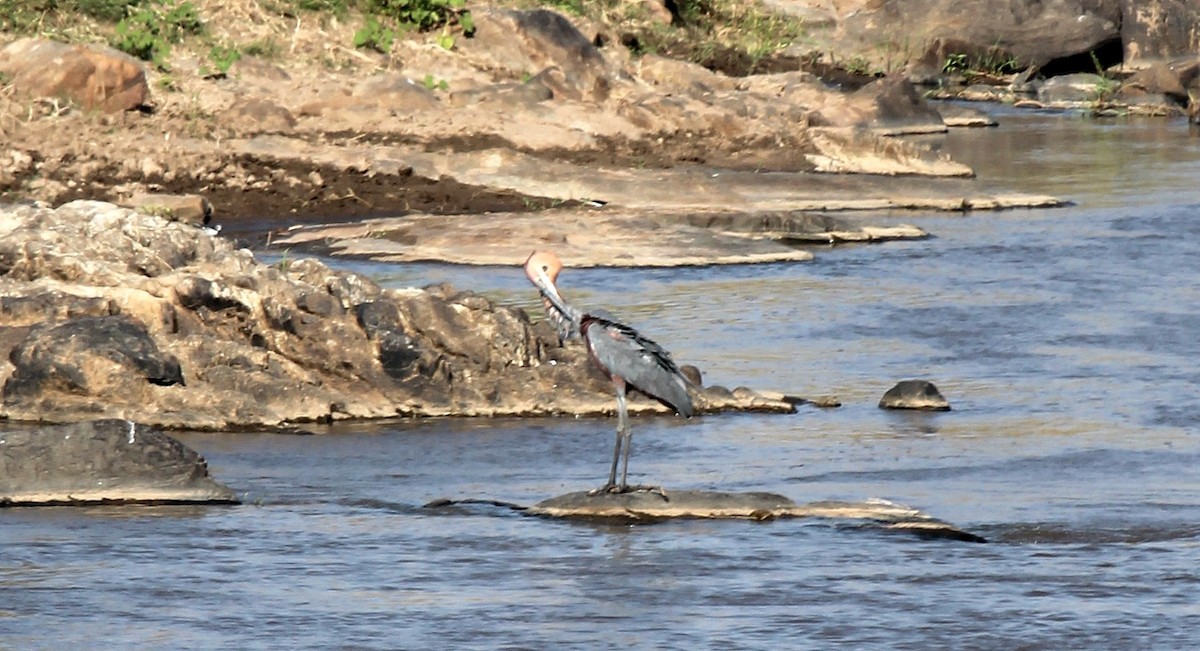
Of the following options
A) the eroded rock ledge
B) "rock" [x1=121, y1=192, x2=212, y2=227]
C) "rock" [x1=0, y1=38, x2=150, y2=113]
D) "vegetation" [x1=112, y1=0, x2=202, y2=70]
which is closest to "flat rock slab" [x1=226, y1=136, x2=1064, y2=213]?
"rock" [x1=0, y1=38, x2=150, y2=113]

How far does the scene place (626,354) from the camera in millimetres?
9422

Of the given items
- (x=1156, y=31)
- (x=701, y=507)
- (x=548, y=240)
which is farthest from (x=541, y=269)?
(x=1156, y=31)

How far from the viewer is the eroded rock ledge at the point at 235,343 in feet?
37.8

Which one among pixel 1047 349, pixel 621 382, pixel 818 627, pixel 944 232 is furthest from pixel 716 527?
pixel 944 232

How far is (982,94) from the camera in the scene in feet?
115

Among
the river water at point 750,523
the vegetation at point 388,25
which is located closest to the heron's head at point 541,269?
the river water at point 750,523

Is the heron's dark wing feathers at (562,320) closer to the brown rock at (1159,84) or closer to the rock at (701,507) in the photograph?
the rock at (701,507)

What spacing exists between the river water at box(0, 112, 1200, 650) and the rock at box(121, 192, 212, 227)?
3.73 meters

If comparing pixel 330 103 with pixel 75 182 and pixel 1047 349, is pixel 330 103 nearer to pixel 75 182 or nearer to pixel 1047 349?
pixel 75 182

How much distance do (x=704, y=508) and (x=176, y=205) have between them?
1094 centimetres

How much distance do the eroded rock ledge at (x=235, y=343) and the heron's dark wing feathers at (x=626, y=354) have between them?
275cm

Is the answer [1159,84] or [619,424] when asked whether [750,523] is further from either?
[1159,84]

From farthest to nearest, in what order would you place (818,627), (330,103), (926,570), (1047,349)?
1. (330,103)
2. (1047,349)
3. (926,570)
4. (818,627)

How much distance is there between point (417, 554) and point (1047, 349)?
22.6 ft
